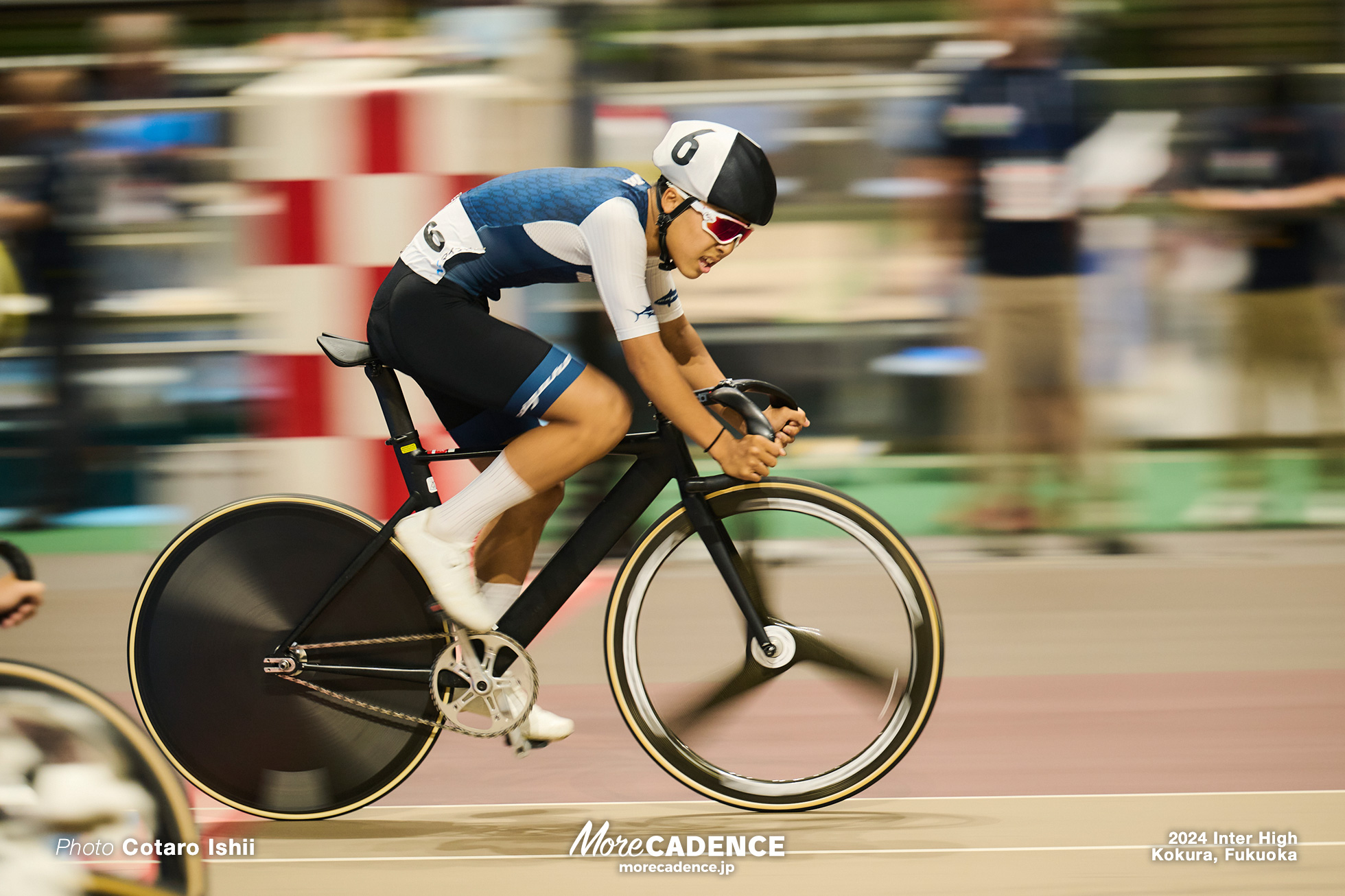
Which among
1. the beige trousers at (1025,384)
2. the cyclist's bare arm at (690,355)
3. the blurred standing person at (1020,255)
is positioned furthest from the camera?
the beige trousers at (1025,384)

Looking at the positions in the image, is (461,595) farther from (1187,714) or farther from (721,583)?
(1187,714)

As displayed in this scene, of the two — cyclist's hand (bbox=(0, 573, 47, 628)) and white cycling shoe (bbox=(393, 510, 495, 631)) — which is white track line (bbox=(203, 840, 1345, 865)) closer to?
white cycling shoe (bbox=(393, 510, 495, 631))

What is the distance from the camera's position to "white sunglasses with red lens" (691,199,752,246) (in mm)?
3258

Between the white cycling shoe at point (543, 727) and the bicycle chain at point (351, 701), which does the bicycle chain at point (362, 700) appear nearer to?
the bicycle chain at point (351, 701)

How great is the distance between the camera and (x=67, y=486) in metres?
7.00

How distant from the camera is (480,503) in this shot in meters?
3.33

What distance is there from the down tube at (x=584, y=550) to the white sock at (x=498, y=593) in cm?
7

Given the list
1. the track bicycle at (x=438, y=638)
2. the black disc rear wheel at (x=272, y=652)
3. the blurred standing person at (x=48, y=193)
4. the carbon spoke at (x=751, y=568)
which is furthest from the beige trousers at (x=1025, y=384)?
the blurred standing person at (x=48, y=193)

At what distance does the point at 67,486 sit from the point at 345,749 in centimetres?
410

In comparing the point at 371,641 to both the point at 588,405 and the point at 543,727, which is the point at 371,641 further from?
the point at 588,405

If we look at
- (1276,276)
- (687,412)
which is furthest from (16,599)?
(1276,276)

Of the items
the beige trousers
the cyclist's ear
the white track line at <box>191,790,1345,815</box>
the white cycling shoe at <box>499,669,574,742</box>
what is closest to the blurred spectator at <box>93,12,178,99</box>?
the beige trousers

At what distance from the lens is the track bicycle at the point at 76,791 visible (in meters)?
2.52

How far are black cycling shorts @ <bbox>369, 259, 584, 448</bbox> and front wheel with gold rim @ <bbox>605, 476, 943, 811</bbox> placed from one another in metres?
0.42
